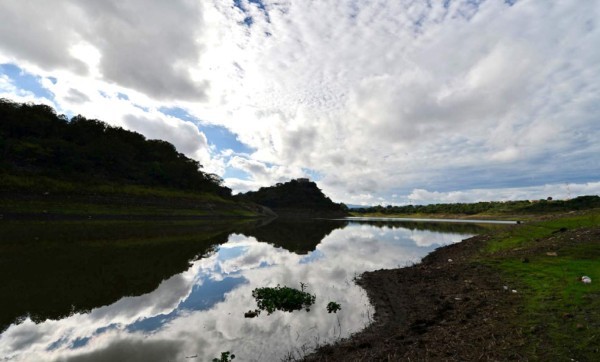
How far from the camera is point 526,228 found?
43.2 meters

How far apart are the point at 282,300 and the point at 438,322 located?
8.21 m

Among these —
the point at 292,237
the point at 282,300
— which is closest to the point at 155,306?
the point at 282,300

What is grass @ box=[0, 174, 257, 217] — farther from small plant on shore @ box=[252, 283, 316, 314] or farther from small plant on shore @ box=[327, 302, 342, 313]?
small plant on shore @ box=[327, 302, 342, 313]

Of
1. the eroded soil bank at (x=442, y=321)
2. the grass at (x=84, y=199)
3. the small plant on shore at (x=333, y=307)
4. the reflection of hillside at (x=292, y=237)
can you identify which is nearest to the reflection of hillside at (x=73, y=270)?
the small plant on shore at (x=333, y=307)

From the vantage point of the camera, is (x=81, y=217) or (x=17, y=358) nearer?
(x=17, y=358)

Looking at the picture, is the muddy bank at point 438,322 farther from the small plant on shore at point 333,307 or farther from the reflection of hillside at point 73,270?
the reflection of hillside at point 73,270

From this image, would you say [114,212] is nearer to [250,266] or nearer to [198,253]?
[198,253]

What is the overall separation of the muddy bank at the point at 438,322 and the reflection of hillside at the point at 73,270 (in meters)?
13.7

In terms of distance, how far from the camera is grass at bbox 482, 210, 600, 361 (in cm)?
930

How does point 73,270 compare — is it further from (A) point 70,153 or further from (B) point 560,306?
(A) point 70,153

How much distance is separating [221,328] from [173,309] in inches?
157

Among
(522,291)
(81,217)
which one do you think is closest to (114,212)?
(81,217)

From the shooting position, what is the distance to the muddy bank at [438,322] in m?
9.92

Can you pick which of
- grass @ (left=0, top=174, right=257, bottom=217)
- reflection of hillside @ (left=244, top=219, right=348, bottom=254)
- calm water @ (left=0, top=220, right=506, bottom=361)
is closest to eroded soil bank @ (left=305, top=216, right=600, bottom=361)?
calm water @ (left=0, top=220, right=506, bottom=361)
